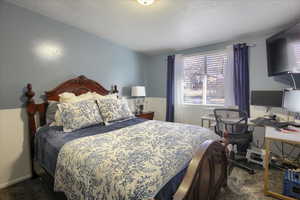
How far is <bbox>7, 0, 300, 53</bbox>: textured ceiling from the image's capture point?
6.26 ft

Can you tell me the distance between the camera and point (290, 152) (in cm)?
256

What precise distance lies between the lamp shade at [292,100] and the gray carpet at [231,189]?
0.96 metres

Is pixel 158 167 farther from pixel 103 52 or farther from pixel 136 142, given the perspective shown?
pixel 103 52

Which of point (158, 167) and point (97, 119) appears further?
point (97, 119)

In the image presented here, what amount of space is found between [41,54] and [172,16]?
1.97 meters

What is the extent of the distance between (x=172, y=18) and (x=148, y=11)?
1.27 ft

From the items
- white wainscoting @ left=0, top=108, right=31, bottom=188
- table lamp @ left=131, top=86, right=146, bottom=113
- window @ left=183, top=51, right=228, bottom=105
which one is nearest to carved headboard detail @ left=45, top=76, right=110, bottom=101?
white wainscoting @ left=0, top=108, right=31, bottom=188

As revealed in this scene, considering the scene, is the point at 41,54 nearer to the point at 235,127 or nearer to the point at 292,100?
the point at 235,127

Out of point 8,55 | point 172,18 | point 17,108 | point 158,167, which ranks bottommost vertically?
point 158,167

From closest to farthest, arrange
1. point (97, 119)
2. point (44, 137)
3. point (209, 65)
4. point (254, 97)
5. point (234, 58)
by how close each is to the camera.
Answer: point (44, 137), point (97, 119), point (254, 97), point (234, 58), point (209, 65)

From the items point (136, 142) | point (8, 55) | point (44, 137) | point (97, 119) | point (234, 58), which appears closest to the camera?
point (136, 142)

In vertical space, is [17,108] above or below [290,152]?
above

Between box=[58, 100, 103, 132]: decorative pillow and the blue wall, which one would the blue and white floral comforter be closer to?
box=[58, 100, 103, 132]: decorative pillow

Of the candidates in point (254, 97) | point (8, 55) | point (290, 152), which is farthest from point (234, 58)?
point (8, 55)
